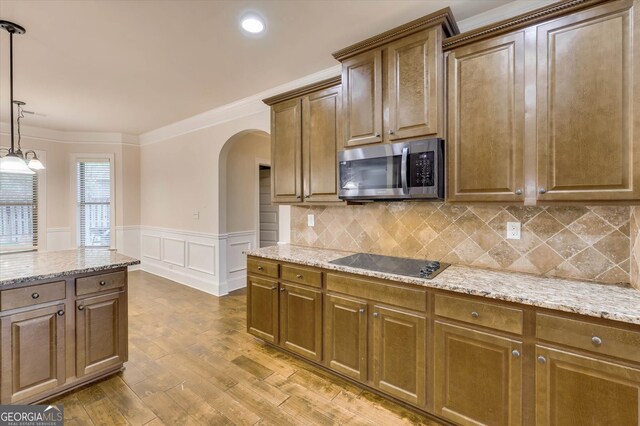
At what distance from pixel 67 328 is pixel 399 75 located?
2980mm

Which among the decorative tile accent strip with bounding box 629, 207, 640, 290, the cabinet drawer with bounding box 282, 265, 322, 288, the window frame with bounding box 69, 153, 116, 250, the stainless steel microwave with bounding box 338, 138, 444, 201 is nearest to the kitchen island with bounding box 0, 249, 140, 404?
the cabinet drawer with bounding box 282, 265, 322, 288

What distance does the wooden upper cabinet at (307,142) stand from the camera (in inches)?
105

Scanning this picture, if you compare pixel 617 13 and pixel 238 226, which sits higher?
pixel 617 13

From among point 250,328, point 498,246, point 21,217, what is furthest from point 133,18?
point 21,217

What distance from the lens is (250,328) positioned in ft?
9.66

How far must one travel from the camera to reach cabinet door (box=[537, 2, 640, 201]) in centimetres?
152

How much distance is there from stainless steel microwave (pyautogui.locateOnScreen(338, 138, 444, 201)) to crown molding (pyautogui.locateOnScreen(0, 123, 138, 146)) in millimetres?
5359

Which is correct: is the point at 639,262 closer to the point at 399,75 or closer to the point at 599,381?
the point at 599,381

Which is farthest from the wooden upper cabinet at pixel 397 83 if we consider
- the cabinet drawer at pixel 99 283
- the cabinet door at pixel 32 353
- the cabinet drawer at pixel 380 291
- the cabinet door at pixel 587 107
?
the cabinet door at pixel 32 353

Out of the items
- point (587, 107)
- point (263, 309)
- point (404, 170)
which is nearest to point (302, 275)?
point (263, 309)

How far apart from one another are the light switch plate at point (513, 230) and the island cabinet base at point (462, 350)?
2.25 ft

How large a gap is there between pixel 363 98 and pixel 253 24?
1010mm

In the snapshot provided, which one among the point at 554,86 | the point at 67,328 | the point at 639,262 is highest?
the point at 554,86

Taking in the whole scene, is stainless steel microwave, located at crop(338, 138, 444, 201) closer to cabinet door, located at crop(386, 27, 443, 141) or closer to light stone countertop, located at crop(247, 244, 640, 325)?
cabinet door, located at crop(386, 27, 443, 141)
